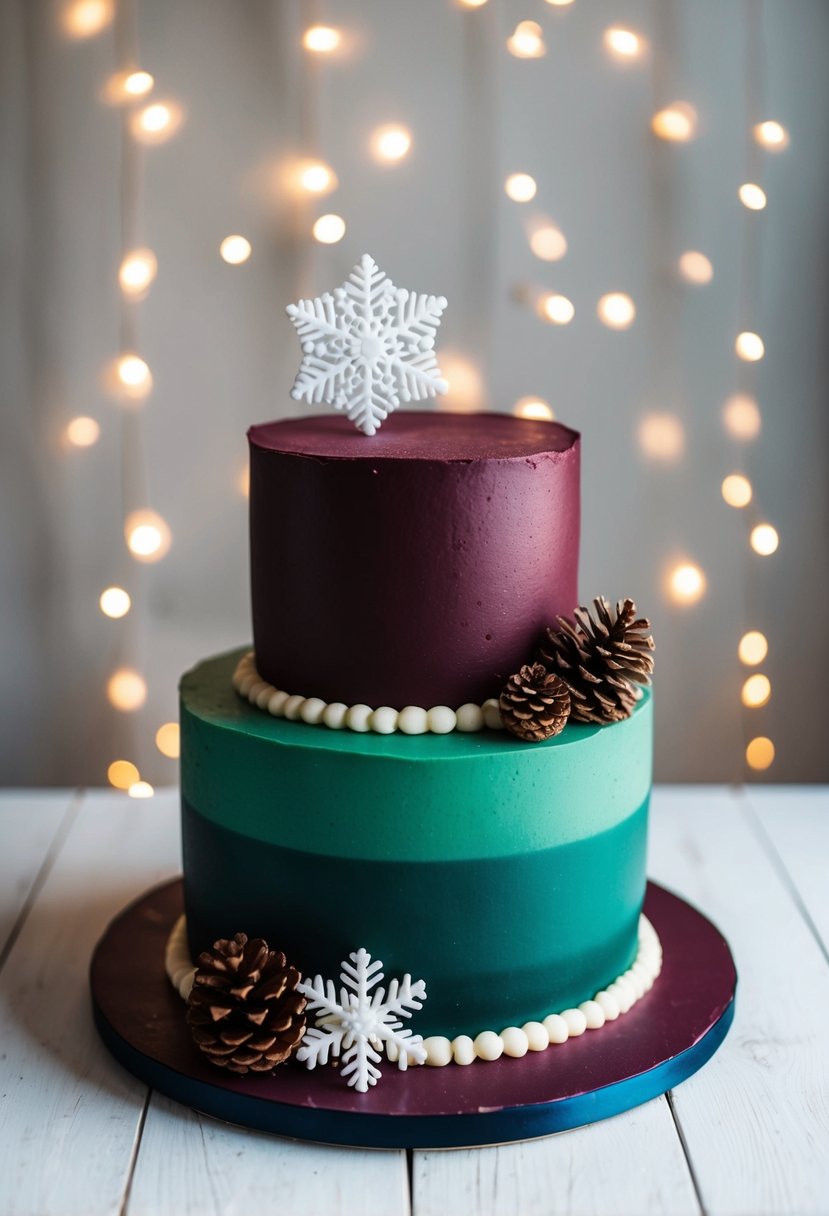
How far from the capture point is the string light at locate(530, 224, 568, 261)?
1812 millimetres

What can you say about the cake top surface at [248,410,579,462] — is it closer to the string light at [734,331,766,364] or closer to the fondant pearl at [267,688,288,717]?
the fondant pearl at [267,688,288,717]

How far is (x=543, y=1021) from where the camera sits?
123cm

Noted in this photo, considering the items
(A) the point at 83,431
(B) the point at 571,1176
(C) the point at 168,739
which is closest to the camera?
(B) the point at 571,1176

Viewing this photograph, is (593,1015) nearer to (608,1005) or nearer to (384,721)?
(608,1005)

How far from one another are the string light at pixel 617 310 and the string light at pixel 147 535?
0.68 m

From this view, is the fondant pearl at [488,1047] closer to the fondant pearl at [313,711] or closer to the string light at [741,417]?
the fondant pearl at [313,711]

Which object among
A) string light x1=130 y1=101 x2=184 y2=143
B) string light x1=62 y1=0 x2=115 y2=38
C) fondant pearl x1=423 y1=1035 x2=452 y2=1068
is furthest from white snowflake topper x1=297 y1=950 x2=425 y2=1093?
string light x1=62 y1=0 x2=115 y2=38

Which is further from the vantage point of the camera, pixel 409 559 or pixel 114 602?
pixel 114 602

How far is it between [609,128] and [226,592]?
835 millimetres

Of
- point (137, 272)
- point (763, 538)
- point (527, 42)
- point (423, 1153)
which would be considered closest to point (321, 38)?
point (527, 42)

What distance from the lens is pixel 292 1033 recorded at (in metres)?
1.16

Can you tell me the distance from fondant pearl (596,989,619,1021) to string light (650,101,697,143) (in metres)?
1.15

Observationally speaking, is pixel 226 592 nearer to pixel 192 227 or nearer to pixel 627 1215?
pixel 192 227

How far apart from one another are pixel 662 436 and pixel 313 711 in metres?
0.86
